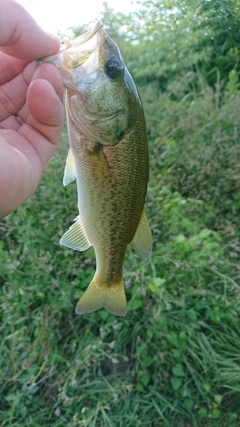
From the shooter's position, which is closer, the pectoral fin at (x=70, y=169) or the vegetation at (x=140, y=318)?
the pectoral fin at (x=70, y=169)

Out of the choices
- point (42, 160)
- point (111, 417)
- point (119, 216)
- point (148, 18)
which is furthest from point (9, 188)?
point (148, 18)

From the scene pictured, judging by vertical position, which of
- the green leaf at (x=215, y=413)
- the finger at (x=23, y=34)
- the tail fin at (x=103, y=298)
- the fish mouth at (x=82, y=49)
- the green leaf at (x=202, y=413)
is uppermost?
the finger at (x=23, y=34)

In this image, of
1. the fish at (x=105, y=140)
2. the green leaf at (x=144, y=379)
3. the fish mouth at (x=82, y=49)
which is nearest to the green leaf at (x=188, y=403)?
the green leaf at (x=144, y=379)

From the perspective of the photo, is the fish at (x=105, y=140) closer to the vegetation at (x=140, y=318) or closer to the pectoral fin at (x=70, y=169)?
the pectoral fin at (x=70, y=169)

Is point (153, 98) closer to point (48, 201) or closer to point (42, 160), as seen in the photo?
point (48, 201)

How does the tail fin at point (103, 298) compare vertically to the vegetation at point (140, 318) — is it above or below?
above

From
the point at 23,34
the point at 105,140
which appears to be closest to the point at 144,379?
the point at 105,140
